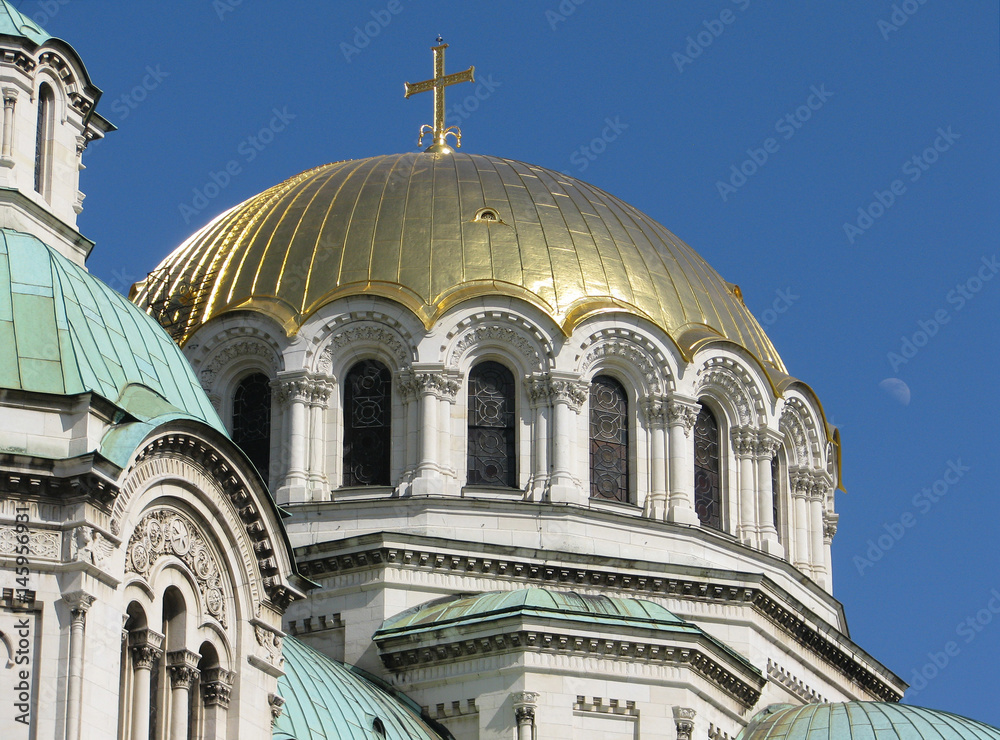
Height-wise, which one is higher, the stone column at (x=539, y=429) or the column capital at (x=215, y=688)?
the stone column at (x=539, y=429)

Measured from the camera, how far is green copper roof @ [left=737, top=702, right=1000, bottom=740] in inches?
1384

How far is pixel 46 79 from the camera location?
29.8 m

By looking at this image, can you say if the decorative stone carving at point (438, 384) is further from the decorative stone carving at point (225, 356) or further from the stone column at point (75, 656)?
the stone column at point (75, 656)

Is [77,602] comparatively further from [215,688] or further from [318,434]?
→ [318,434]

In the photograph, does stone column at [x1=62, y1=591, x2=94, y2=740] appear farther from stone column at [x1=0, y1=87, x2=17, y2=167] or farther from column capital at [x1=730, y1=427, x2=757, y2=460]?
column capital at [x1=730, y1=427, x2=757, y2=460]

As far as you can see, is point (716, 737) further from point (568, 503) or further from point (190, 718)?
point (190, 718)

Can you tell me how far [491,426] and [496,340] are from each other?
1.39 m

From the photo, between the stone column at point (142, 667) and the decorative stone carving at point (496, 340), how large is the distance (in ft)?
45.1

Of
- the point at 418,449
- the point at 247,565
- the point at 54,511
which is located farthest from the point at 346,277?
the point at 54,511

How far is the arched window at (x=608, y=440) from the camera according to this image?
3928cm

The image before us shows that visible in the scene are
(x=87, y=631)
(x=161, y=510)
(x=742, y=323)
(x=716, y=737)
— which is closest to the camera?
(x=87, y=631)

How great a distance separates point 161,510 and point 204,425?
104cm

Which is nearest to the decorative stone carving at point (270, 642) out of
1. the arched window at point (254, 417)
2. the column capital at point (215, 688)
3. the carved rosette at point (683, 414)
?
the column capital at point (215, 688)

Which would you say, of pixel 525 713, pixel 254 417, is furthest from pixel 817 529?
pixel 525 713
